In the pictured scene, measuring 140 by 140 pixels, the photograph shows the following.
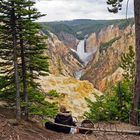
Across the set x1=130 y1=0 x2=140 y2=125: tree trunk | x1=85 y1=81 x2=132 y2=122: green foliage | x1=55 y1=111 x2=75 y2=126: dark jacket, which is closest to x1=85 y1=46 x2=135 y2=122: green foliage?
x1=85 y1=81 x2=132 y2=122: green foliage

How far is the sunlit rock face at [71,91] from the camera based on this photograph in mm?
39628

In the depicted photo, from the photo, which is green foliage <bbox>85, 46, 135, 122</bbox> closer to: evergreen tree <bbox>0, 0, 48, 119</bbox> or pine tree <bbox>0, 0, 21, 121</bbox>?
evergreen tree <bbox>0, 0, 48, 119</bbox>

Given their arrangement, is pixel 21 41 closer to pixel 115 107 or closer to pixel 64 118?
pixel 64 118

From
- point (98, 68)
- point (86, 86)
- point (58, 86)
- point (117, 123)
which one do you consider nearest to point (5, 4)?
point (117, 123)

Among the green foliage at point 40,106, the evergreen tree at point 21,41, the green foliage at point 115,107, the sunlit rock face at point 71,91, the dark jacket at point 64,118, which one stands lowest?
the sunlit rock face at point 71,91

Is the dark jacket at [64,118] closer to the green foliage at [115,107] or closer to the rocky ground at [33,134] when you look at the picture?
the rocky ground at [33,134]

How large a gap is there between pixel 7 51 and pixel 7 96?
1879 millimetres

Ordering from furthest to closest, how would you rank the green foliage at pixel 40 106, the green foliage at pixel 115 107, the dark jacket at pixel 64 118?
1. the green foliage at pixel 115 107
2. the green foliage at pixel 40 106
3. the dark jacket at pixel 64 118

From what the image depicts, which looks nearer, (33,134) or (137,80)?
(33,134)

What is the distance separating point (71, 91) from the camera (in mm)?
44844

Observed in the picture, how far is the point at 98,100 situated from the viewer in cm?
2098

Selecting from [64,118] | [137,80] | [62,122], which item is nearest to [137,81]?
[137,80]

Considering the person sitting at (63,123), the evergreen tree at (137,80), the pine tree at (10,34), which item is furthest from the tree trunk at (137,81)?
the pine tree at (10,34)

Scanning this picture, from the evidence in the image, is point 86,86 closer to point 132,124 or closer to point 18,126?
point 132,124
